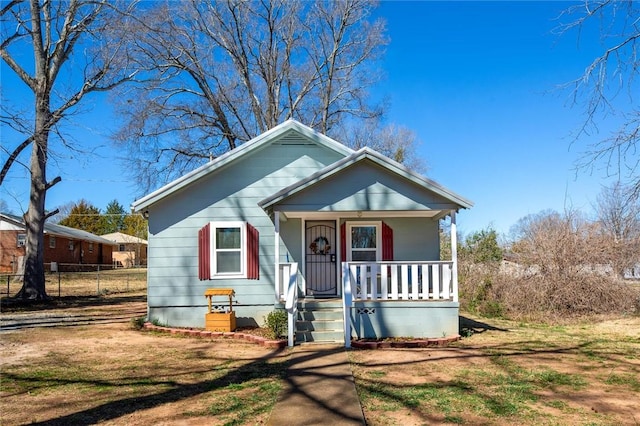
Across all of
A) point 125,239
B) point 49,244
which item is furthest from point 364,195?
point 125,239

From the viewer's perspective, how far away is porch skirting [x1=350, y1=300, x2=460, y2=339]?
993 centimetres

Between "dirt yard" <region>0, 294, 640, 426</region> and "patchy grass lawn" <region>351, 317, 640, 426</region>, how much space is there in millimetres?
18

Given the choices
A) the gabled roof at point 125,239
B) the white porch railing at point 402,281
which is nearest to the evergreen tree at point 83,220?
the gabled roof at point 125,239

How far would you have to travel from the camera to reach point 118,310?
15523 mm

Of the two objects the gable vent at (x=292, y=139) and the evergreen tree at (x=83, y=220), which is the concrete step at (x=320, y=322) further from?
the evergreen tree at (x=83, y=220)

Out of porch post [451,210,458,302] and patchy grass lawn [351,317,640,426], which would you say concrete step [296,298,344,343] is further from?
porch post [451,210,458,302]

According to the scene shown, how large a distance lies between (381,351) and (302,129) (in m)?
6.03

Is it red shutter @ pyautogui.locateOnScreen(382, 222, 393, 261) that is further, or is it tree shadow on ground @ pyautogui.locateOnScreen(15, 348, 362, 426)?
red shutter @ pyautogui.locateOnScreen(382, 222, 393, 261)

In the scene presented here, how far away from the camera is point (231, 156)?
11.7 meters

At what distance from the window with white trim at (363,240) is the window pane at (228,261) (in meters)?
2.81

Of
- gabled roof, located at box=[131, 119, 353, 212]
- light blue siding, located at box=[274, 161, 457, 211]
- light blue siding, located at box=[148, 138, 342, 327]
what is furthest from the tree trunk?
light blue siding, located at box=[274, 161, 457, 211]

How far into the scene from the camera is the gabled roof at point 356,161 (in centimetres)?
996

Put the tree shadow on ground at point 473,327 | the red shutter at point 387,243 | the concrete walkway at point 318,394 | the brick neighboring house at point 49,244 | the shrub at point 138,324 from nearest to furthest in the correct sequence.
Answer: the concrete walkway at point 318,394, the tree shadow on ground at point 473,327, the shrub at point 138,324, the red shutter at point 387,243, the brick neighboring house at point 49,244

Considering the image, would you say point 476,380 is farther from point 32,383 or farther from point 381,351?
point 32,383
